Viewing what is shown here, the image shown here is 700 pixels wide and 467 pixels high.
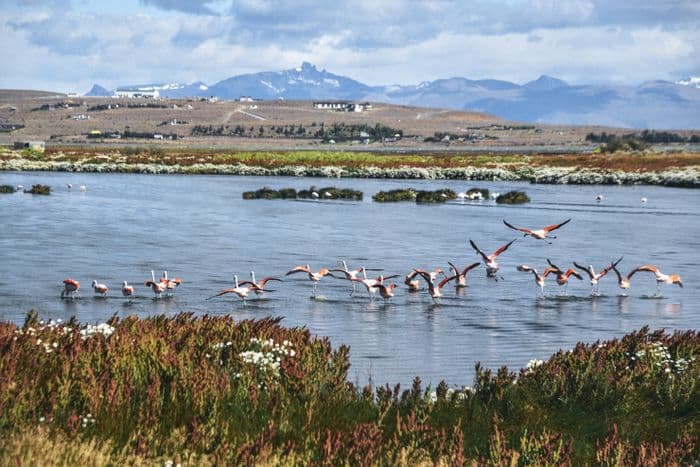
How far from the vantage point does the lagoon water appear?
16.4 meters

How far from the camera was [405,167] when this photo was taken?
77000 millimetres

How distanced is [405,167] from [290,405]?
68.2 meters

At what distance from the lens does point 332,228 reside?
35.5m

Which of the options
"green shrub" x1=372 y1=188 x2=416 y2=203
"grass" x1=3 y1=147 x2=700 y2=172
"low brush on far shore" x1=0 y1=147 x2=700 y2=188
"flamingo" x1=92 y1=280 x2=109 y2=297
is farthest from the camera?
"grass" x1=3 y1=147 x2=700 y2=172

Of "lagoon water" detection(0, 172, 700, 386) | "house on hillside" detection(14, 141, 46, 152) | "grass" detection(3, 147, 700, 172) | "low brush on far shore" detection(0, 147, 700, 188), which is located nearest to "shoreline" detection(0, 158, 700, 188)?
"low brush on far shore" detection(0, 147, 700, 188)

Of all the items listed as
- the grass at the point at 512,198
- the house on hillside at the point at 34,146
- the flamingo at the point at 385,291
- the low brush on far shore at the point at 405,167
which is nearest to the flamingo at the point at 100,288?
the flamingo at the point at 385,291

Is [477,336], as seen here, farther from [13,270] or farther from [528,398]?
[13,270]

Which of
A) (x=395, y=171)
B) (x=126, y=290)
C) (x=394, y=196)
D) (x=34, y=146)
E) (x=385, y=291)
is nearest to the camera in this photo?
(x=126, y=290)

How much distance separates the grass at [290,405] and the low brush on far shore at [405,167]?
2233 inches

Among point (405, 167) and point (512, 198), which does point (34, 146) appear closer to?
point (405, 167)

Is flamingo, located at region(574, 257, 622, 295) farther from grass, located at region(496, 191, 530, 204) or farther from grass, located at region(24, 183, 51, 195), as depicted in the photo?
grass, located at region(24, 183, 51, 195)

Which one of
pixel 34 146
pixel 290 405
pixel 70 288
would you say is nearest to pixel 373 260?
pixel 70 288

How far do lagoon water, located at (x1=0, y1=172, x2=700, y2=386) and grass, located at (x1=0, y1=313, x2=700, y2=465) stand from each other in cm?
221

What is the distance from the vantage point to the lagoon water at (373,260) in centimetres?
1639
